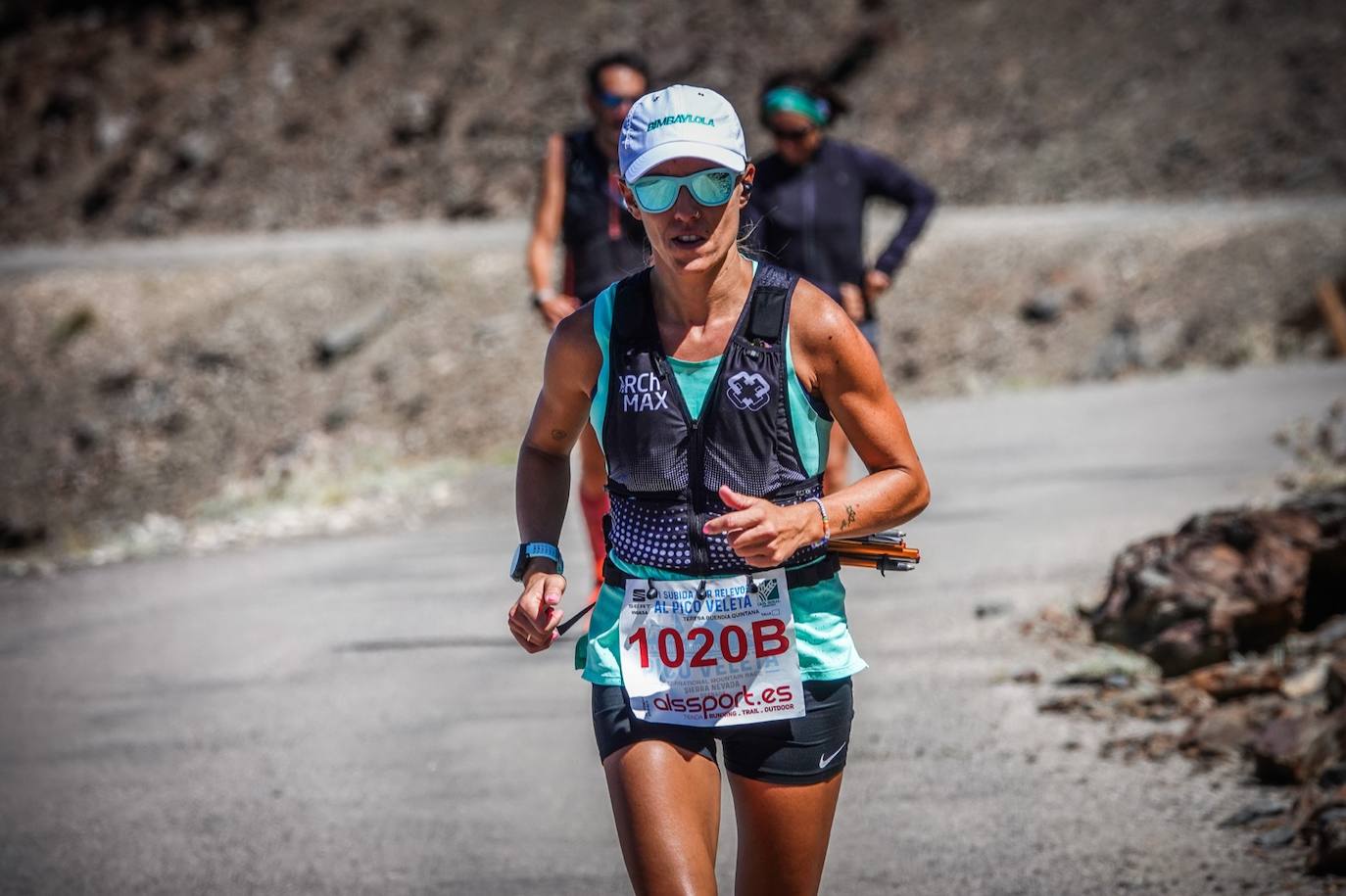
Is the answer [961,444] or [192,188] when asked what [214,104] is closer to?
[192,188]

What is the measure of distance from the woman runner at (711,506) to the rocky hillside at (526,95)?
25099mm

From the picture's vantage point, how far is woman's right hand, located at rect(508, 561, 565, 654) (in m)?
3.05

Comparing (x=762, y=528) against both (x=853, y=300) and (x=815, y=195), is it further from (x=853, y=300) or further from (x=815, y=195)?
(x=815, y=195)

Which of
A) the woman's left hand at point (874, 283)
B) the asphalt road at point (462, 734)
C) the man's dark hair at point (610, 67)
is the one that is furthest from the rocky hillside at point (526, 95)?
the man's dark hair at point (610, 67)

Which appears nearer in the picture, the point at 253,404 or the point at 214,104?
the point at 253,404

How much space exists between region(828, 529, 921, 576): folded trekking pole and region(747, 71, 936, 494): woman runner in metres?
3.14

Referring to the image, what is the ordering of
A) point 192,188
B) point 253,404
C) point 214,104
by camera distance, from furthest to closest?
point 214,104 → point 192,188 → point 253,404

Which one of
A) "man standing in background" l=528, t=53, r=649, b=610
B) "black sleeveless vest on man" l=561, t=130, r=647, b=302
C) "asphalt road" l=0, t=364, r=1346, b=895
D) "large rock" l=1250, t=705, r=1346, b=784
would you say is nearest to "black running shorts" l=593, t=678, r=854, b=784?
"asphalt road" l=0, t=364, r=1346, b=895

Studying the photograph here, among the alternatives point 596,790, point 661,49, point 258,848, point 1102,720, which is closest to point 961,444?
point 1102,720

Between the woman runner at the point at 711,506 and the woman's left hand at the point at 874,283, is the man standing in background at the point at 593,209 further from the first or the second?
the woman runner at the point at 711,506

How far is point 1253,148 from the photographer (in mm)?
27266

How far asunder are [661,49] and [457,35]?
235 inches

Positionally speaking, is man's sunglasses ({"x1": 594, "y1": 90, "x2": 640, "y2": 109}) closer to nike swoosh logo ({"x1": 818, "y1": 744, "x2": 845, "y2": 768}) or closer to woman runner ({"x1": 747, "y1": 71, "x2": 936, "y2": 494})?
woman runner ({"x1": 747, "y1": 71, "x2": 936, "y2": 494})

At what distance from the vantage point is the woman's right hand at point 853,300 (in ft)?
21.4
